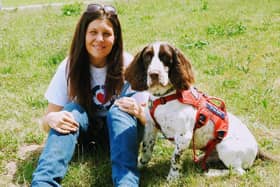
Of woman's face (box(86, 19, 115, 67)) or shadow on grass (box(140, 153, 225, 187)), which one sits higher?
woman's face (box(86, 19, 115, 67))

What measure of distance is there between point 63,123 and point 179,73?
3.30ft

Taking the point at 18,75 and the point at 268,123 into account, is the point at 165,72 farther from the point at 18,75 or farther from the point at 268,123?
the point at 18,75

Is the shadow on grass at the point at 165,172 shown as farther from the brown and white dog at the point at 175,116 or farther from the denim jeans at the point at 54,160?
the denim jeans at the point at 54,160

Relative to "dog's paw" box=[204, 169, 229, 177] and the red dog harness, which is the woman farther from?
"dog's paw" box=[204, 169, 229, 177]

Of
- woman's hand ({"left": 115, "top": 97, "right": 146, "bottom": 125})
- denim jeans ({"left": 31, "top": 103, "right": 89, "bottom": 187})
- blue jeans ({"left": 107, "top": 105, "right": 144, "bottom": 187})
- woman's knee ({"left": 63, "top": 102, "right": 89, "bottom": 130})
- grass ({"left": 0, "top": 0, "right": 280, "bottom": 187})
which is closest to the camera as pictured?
denim jeans ({"left": 31, "top": 103, "right": 89, "bottom": 187})

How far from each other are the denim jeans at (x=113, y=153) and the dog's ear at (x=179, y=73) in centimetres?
52

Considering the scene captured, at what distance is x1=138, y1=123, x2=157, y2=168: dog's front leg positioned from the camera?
14.0 feet

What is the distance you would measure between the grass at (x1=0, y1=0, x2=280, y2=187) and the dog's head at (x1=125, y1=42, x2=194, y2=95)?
817mm

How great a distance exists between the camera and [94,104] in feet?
14.8

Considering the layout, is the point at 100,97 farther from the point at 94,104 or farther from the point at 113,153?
the point at 113,153

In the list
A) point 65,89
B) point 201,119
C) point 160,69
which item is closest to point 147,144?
point 201,119

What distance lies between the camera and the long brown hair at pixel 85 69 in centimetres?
438

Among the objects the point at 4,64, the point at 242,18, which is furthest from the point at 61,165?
the point at 242,18

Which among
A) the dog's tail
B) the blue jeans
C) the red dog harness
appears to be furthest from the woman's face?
the dog's tail
